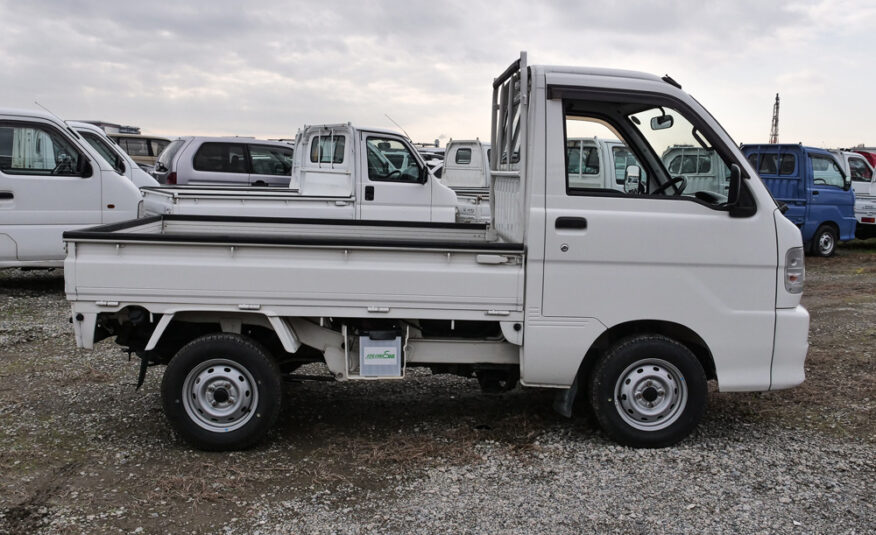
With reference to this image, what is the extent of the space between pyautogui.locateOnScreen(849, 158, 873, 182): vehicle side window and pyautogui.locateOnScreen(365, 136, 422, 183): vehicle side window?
11.7 m

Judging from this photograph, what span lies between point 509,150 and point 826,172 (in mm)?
12603

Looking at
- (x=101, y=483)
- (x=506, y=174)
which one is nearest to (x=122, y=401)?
(x=101, y=483)

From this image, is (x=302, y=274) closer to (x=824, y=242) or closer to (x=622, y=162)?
(x=622, y=162)

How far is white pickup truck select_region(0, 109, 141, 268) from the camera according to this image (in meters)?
9.52

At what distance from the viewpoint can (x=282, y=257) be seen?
15.7 feet

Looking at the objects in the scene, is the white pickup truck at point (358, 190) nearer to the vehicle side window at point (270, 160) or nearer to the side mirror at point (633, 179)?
the side mirror at point (633, 179)

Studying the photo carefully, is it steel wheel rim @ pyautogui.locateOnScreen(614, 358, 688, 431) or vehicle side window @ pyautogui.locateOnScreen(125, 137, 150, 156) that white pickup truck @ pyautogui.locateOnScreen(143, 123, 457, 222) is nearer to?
steel wheel rim @ pyautogui.locateOnScreen(614, 358, 688, 431)

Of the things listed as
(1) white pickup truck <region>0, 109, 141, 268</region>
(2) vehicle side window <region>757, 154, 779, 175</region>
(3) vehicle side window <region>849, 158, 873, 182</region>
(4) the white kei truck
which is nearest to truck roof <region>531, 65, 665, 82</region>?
(4) the white kei truck

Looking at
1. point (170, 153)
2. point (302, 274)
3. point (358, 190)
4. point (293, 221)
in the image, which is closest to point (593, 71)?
point (302, 274)

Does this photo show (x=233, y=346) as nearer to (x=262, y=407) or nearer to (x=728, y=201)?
(x=262, y=407)

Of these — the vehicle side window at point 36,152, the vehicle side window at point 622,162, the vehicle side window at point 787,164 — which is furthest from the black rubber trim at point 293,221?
the vehicle side window at point 787,164

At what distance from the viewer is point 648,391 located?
5020 mm

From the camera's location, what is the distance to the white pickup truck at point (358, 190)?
33.7 ft

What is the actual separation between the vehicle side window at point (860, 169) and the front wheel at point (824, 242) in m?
2.56
